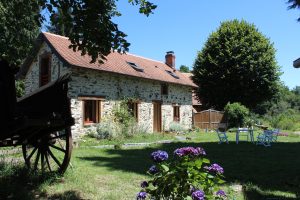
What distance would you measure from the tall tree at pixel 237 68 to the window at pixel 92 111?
1459cm

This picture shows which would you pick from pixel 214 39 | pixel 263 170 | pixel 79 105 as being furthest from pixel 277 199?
pixel 214 39

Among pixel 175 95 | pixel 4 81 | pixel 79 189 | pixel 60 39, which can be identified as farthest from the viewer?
pixel 175 95

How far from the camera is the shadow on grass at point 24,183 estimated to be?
514 centimetres

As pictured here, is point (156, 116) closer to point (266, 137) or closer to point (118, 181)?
point (266, 137)

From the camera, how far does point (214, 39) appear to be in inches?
1189

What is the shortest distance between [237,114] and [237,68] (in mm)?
4558

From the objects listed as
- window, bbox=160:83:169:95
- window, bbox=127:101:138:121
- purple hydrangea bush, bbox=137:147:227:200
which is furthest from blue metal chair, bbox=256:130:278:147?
purple hydrangea bush, bbox=137:147:227:200

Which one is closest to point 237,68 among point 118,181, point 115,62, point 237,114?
point 237,114

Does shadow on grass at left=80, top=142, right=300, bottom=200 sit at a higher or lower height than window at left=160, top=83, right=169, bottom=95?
lower

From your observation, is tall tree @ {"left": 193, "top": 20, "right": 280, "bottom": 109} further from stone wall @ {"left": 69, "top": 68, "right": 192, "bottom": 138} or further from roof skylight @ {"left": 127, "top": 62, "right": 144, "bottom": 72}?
roof skylight @ {"left": 127, "top": 62, "right": 144, "bottom": 72}

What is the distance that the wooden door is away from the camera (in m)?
21.8

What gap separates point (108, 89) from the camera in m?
17.9

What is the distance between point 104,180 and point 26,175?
1.41 metres

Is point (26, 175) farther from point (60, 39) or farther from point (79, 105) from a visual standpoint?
point (60, 39)
